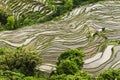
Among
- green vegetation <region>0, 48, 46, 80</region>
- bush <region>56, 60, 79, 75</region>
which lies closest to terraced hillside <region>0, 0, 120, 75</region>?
green vegetation <region>0, 48, 46, 80</region>

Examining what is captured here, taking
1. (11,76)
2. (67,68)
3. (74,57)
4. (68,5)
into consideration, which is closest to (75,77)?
(67,68)

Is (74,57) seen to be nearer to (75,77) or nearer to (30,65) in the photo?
(30,65)

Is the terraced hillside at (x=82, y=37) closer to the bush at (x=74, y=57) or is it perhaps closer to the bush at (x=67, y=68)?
the bush at (x=74, y=57)

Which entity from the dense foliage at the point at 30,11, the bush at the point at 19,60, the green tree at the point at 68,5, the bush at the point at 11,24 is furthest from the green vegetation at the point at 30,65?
the green tree at the point at 68,5

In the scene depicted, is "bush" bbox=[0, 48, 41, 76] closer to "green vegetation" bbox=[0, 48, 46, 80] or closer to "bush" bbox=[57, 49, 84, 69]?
"green vegetation" bbox=[0, 48, 46, 80]

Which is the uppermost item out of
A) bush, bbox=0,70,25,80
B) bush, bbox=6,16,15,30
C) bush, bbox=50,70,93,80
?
bush, bbox=0,70,25,80
